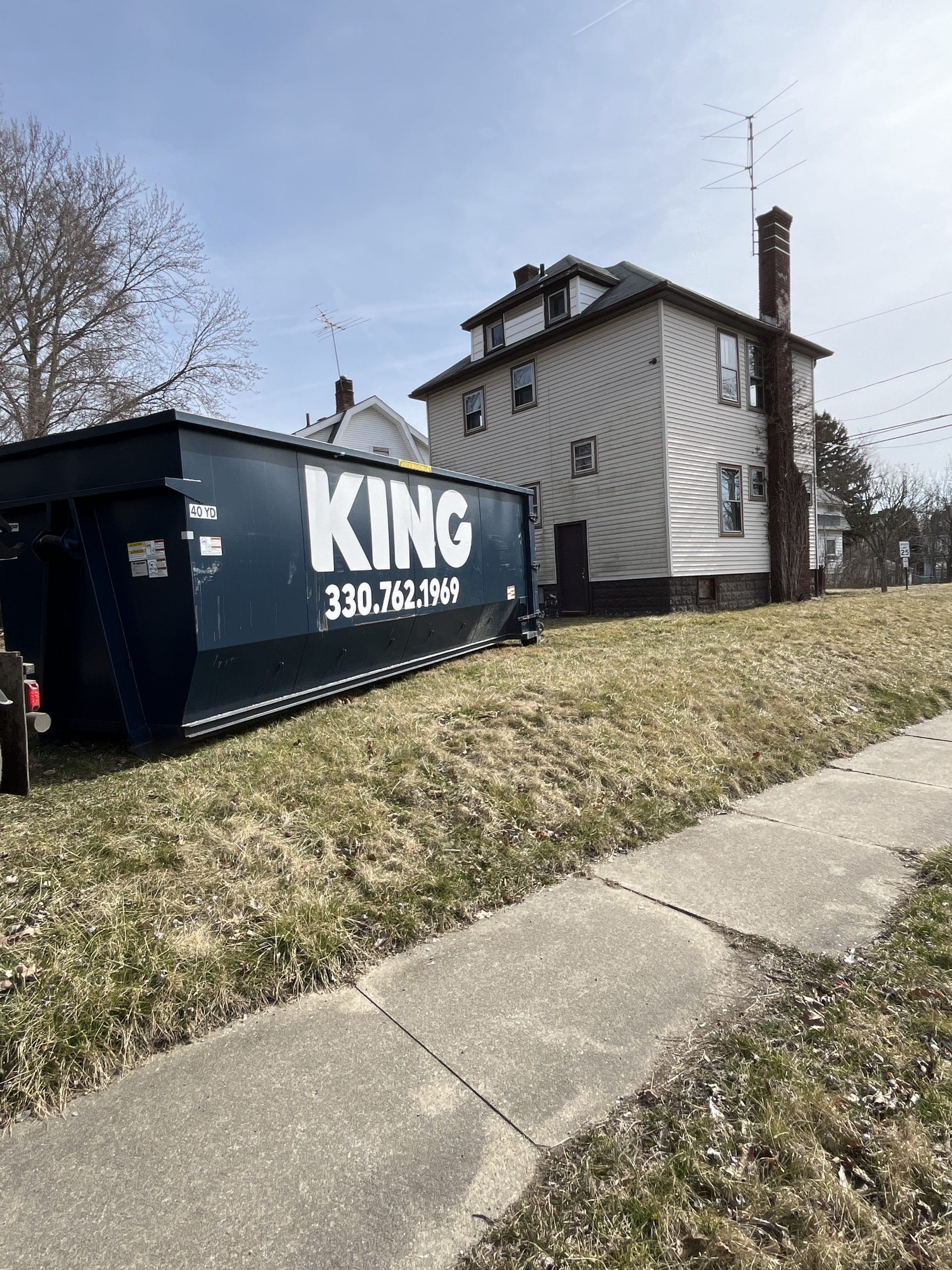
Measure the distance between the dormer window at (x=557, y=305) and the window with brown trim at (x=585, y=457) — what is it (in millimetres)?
3405

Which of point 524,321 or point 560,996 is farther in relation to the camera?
point 524,321

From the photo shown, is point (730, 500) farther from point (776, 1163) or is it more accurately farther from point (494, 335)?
point (776, 1163)

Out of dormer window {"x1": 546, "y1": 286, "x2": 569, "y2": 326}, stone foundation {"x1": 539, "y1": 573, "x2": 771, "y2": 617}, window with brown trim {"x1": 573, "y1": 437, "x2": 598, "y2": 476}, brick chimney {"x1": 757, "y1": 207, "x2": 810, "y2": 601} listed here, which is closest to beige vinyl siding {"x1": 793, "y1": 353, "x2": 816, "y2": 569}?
brick chimney {"x1": 757, "y1": 207, "x2": 810, "y2": 601}

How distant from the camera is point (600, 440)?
704 inches

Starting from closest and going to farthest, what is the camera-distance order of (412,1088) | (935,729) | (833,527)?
(412,1088), (935,729), (833,527)

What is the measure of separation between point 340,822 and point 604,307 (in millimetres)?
16255

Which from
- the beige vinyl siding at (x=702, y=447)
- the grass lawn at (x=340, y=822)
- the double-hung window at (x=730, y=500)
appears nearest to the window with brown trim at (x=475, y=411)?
the beige vinyl siding at (x=702, y=447)

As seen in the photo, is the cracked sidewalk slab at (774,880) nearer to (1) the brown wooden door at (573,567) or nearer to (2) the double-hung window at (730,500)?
(1) the brown wooden door at (573,567)

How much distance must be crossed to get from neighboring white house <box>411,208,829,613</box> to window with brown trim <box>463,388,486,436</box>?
9cm

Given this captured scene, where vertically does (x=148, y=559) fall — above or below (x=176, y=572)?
above

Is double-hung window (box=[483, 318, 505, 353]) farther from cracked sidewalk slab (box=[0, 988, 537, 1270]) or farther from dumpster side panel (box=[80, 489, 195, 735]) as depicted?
cracked sidewalk slab (box=[0, 988, 537, 1270])

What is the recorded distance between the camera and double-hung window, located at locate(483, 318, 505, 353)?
2062cm

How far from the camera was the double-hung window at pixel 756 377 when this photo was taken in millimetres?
18859

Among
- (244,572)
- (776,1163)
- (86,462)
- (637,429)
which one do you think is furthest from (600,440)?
(776,1163)
